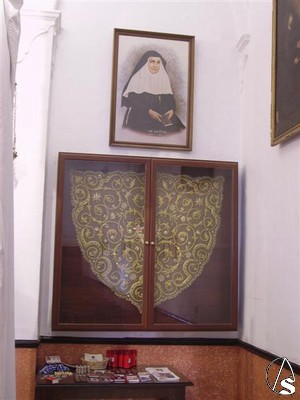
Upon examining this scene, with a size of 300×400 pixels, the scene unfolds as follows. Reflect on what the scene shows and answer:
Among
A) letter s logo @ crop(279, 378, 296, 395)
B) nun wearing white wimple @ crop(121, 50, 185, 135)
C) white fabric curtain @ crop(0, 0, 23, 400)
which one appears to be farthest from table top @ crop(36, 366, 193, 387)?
nun wearing white wimple @ crop(121, 50, 185, 135)

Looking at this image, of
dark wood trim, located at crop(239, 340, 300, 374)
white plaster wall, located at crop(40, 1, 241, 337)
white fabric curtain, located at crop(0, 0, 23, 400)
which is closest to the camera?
white fabric curtain, located at crop(0, 0, 23, 400)

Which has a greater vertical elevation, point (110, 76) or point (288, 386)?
point (110, 76)

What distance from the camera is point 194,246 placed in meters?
3.36

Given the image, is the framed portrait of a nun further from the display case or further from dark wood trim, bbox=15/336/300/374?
dark wood trim, bbox=15/336/300/374

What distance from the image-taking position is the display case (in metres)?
3.21

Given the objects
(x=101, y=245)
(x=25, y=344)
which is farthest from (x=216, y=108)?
(x=25, y=344)

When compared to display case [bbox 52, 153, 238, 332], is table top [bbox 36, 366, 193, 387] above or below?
below

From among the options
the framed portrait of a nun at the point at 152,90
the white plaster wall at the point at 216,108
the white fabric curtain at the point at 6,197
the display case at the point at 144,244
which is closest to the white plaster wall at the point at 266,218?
the white plaster wall at the point at 216,108

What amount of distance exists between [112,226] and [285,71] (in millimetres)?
1419

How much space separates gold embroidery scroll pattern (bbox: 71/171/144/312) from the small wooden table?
53 centimetres

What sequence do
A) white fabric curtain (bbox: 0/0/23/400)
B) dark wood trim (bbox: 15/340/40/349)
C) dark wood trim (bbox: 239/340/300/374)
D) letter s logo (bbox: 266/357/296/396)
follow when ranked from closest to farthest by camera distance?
white fabric curtain (bbox: 0/0/23/400), letter s logo (bbox: 266/357/296/396), dark wood trim (bbox: 239/340/300/374), dark wood trim (bbox: 15/340/40/349)

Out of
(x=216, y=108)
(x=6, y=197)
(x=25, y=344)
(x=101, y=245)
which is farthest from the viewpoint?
(x=216, y=108)

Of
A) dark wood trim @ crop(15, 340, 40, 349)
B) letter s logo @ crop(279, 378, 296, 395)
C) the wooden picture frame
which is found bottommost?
dark wood trim @ crop(15, 340, 40, 349)

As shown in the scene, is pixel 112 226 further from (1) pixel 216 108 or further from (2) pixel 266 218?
(1) pixel 216 108
